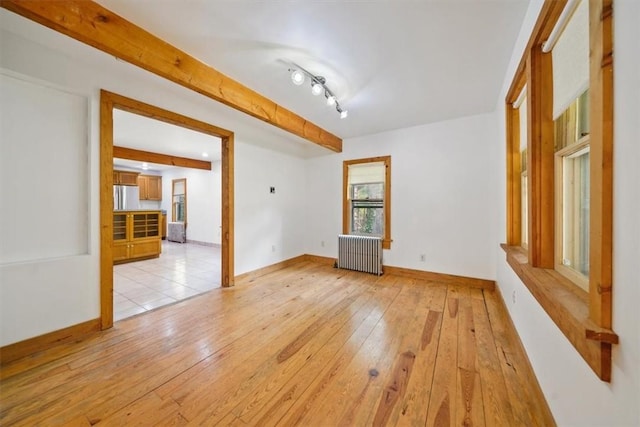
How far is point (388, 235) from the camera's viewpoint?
159 inches

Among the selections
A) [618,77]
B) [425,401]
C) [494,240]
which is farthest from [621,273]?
[494,240]

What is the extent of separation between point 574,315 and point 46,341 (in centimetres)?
344

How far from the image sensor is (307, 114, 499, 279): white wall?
10.8 feet

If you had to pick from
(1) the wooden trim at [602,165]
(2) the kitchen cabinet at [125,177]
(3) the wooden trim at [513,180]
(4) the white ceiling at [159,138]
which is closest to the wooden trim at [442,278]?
(3) the wooden trim at [513,180]

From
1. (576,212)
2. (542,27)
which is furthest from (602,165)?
(542,27)

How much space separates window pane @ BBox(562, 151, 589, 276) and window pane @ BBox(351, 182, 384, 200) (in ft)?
9.33

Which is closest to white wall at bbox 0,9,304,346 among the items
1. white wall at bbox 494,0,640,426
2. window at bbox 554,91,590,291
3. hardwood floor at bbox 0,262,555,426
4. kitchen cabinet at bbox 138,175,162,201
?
hardwood floor at bbox 0,262,555,426

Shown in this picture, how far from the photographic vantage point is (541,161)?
4.99 feet

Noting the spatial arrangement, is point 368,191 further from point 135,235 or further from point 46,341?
point 135,235

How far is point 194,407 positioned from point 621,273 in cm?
204

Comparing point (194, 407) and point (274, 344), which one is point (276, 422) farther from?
point (274, 344)

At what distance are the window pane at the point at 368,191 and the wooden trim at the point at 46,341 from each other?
390 cm

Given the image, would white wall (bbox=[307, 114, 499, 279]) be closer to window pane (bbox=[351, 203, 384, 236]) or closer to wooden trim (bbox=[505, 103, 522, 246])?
window pane (bbox=[351, 203, 384, 236])

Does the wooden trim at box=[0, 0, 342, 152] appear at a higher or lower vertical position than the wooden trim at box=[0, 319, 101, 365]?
higher
